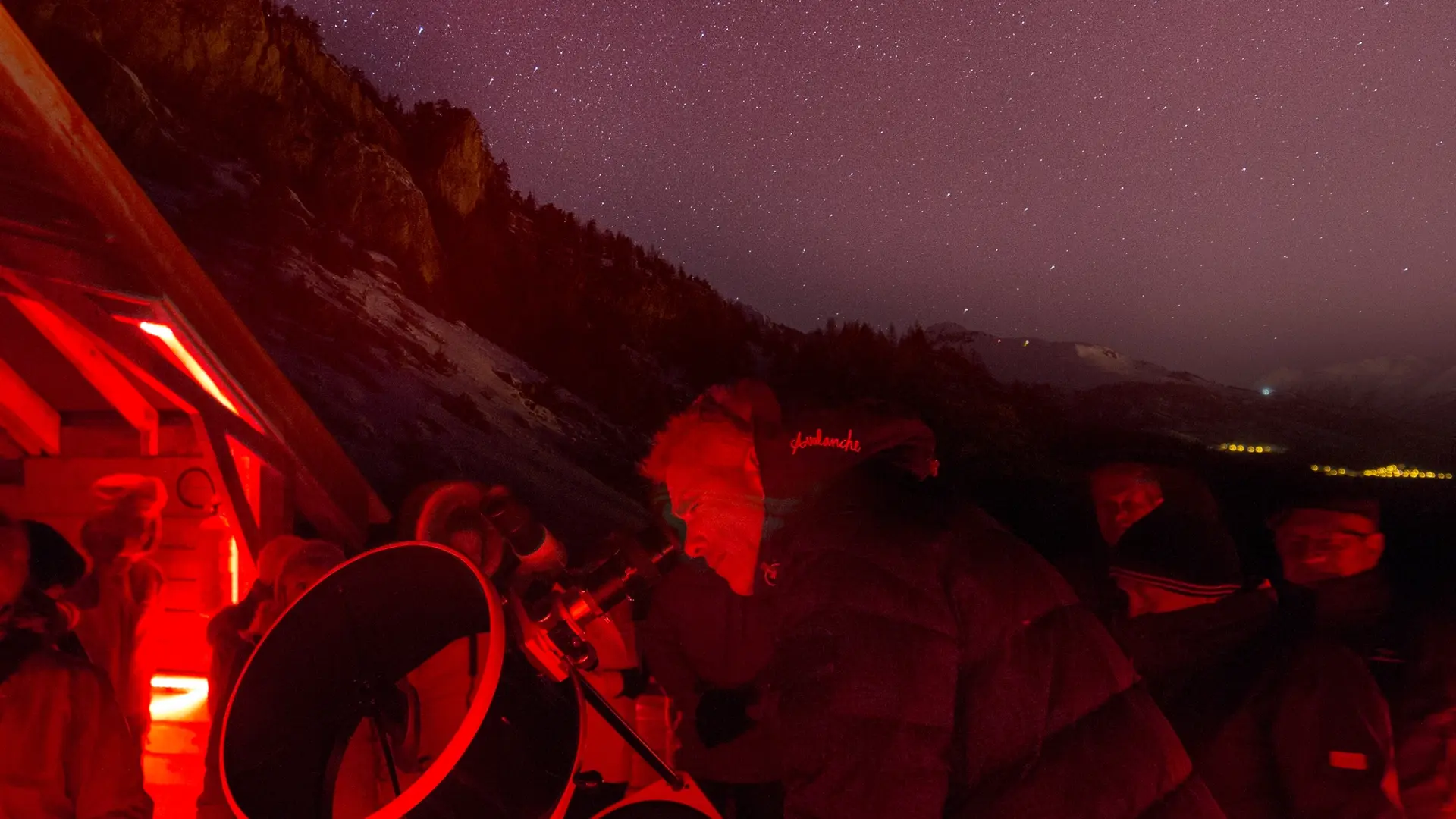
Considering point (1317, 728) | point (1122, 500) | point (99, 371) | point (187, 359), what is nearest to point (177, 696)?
point (99, 371)

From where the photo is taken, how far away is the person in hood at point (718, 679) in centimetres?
228

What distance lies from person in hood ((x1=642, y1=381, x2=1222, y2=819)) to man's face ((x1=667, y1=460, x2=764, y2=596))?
0.32m

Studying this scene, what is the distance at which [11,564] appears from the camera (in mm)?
2531

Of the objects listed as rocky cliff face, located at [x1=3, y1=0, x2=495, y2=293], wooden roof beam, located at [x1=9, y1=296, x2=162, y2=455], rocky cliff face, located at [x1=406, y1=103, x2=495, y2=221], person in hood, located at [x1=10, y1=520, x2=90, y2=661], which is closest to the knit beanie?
person in hood, located at [x1=10, y1=520, x2=90, y2=661]

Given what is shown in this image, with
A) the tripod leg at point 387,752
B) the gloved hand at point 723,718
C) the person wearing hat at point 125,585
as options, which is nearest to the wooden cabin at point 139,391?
the person wearing hat at point 125,585

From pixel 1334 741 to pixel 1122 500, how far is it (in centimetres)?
108

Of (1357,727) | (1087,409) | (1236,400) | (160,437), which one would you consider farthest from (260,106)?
(1236,400)

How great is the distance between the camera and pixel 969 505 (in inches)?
58.1

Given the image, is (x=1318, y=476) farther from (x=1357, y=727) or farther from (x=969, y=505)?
(x=969, y=505)

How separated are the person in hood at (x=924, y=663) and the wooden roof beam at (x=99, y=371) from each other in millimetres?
3618

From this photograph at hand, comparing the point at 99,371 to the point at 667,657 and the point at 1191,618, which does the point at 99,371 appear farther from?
the point at 1191,618

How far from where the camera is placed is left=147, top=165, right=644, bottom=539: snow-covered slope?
10.4 m

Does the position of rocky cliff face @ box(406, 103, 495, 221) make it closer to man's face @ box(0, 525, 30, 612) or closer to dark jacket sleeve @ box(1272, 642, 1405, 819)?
man's face @ box(0, 525, 30, 612)

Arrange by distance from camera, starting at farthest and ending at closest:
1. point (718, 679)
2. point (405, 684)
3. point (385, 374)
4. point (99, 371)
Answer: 1. point (385, 374)
2. point (99, 371)
3. point (718, 679)
4. point (405, 684)
